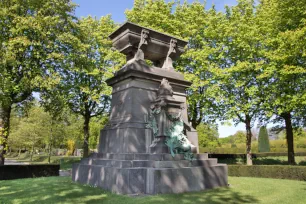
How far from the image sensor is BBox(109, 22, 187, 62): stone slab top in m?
10.7

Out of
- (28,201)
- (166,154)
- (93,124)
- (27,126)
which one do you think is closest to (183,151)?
(166,154)

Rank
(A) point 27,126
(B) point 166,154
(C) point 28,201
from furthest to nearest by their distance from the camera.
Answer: (A) point 27,126 → (B) point 166,154 → (C) point 28,201

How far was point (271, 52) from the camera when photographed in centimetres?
1870

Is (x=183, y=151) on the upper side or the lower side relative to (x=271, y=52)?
lower

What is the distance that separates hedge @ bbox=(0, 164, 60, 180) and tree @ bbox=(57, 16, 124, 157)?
698 centimetres

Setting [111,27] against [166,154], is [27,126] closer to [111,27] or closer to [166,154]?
[111,27]

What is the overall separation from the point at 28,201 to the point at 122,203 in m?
2.87

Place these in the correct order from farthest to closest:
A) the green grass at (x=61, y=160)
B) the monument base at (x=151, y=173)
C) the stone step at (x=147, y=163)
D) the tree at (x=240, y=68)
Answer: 1. the green grass at (x=61, y=160)
2. the tree at (x=240, y=68)
3. the stone step at (x=147, y=163)
4. the monument base at (x=151, y=173)

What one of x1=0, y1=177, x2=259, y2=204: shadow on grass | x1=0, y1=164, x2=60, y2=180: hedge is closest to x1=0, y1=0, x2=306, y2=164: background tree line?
x1=0, y1=164, x2=60, y2=180: hedge

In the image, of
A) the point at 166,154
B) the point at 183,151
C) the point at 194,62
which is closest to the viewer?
the point at 166,154

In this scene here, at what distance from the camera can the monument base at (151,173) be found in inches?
312

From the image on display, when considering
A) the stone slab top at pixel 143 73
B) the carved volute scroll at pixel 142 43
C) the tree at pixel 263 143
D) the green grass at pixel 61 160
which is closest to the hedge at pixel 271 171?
the stone slab top at pixel 143 73

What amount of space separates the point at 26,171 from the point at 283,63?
19799 millimetres

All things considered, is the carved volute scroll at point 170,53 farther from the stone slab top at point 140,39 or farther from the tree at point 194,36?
the tree at point 194,36
